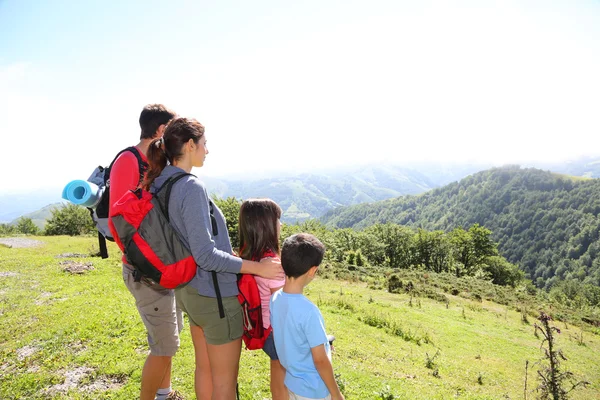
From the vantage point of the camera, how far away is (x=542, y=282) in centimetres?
11506

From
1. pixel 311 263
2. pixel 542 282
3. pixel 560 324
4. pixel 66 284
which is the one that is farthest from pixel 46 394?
pixel 542 282

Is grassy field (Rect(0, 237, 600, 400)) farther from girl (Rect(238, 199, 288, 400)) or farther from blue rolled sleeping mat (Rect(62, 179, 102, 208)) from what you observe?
blue rolled sleeping mat (Rect(62, 179, 102, 208))

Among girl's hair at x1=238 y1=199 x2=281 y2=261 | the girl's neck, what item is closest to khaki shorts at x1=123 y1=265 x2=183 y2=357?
girl's hair at x1=238 y1=199 x2=281 y2=261

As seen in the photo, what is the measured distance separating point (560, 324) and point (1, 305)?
32.2m

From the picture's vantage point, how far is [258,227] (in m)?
2.79

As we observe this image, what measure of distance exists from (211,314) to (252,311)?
0.40 m

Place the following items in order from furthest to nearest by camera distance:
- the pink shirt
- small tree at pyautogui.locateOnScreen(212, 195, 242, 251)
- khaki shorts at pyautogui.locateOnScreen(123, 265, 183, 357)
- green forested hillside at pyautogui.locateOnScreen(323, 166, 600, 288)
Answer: green forested hillside at pyautogui.locateOnScreen(323, 166, 600, 288), small tree at pyautogui.locateOnScreen(212, 195, 242, 251), khaki shorts at pyautogui.locateOnScreen(123, 265, 183, 357), the pink shirt

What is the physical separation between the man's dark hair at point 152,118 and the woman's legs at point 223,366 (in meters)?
1.96

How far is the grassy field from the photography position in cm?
493

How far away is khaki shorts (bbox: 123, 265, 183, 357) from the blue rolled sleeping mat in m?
0.68

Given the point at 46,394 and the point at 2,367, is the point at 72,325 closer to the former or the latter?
the point at 2,367

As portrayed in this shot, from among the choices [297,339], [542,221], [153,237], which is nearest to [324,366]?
[297,339]

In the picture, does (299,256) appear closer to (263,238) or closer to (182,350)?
(263,238)

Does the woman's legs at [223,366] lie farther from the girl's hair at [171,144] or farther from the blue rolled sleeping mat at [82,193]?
the blue rolled sleeping mat at [82,193]
